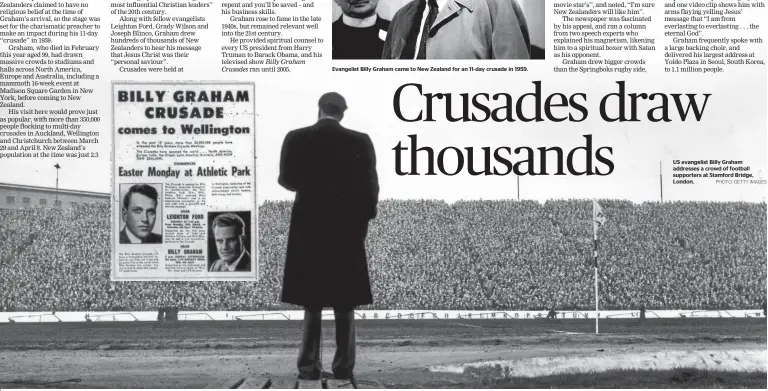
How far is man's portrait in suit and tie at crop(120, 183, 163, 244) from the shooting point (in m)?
7.15

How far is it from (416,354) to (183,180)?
7.46 ft

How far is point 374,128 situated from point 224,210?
1243 millimetres

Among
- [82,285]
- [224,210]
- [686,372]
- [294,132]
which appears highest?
[294,132]

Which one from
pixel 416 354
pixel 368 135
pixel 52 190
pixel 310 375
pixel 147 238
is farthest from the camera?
pixel 416 354

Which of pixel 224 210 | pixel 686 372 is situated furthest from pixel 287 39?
pixel 686 372

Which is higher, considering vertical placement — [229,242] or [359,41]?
[359,41]

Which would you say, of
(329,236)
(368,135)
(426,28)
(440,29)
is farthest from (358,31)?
(329,236)

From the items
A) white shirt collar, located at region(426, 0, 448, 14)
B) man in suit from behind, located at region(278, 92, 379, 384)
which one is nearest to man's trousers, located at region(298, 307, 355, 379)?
man in suit from behind, located at region(278, 92, 379, 384)

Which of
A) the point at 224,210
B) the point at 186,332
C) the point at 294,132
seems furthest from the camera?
the point at 186,332

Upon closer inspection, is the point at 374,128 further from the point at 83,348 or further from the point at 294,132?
the point at 83,348

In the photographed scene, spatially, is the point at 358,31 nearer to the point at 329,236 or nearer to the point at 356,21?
the point at 356,21

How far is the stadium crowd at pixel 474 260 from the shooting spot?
24.0 feet

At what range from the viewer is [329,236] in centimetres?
625

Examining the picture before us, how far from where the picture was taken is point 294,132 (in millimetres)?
6688
